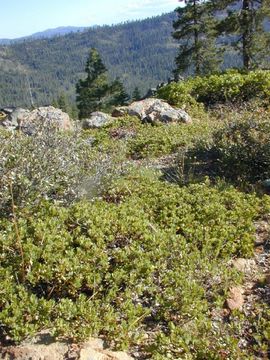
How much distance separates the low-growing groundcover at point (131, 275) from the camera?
3492 mm

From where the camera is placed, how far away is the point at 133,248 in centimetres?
438

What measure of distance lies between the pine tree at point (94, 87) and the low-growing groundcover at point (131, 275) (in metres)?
39.0

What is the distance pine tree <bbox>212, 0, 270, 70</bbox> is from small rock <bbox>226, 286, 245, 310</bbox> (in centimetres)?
1743

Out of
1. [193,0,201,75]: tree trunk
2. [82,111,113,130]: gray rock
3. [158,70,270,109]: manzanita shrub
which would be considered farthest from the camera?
[193,0,201,75]: tree trunk

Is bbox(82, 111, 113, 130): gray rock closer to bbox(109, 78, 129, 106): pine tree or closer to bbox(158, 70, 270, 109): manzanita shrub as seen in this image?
bbox(158, 70, 270, 109): manzanita shrub

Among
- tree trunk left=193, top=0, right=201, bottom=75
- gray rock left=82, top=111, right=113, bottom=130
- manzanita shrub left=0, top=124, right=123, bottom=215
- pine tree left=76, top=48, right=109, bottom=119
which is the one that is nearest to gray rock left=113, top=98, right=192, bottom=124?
gray rock left=82, top=111, right=113, bottom=130

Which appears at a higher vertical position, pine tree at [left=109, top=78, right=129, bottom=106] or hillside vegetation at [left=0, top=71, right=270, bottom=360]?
hillside vegetation at [left=0, top=71, right=270, bottom=360]

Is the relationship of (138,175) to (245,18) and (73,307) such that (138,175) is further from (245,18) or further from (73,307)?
(245,18)

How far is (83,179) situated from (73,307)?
110 inches

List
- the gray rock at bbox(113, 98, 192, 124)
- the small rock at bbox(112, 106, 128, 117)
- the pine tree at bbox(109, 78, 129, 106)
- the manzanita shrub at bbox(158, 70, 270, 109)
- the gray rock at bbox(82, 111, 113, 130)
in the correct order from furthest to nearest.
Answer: the pine tree at bbox(109, 78, 129, 106) → the small rock at bbox(112, 106, 128, 117) → the manzanita shrub at bbox(158, 70, 270, 109) → the gray rock at bbox(82, 111, 113, 130) → the gray rock at bbox(113, 98, 192, 124)

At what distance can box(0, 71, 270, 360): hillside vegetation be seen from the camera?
11.6ft

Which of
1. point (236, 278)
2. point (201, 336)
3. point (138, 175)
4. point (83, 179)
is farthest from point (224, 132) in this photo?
point (201, 336)

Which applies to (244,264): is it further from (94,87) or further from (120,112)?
(94,87)

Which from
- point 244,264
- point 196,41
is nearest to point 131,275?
point 244,264
